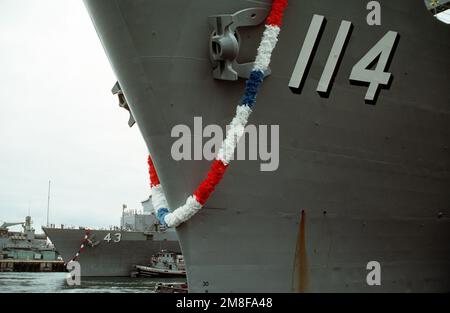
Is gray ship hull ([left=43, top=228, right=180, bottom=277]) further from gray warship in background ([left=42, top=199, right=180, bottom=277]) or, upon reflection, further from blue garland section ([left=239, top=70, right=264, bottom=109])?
blue garland section ([left=239, top=70, right=264, bottom=109])

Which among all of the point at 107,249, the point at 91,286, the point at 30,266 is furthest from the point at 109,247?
the point at 30,266

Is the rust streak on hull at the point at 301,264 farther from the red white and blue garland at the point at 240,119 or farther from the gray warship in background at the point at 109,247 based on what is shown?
the gray warship in background at the point at 109,247

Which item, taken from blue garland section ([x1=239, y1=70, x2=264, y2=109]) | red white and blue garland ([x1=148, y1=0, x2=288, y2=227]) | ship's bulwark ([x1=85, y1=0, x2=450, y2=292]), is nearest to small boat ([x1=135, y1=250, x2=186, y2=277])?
ship's bulwark ([x1=85, y1=0, x2=450, y2=292])

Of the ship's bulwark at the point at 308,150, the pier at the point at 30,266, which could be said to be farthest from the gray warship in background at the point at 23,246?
the ship's bulwark at the point at 308,150

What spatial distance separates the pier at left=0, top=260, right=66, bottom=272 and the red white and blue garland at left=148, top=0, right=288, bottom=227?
155 feet

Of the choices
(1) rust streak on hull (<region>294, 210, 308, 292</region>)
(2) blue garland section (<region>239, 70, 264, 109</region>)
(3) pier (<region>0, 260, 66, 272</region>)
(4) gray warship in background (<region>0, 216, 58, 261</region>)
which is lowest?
(1) rust streak on hull (<region>294, 210, 308, 292</region>)

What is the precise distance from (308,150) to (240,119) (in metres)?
1.01

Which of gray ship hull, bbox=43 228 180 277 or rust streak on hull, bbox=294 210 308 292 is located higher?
gray ship hull, bbox=43 228 180 277

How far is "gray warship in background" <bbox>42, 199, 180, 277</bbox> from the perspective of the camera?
33.8 m

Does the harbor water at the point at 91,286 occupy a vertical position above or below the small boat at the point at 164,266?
below

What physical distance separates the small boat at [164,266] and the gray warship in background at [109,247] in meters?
0.48

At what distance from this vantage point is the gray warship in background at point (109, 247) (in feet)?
111

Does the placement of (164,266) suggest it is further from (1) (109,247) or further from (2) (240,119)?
(2) (240,119)

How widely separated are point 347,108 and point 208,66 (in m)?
1.85
